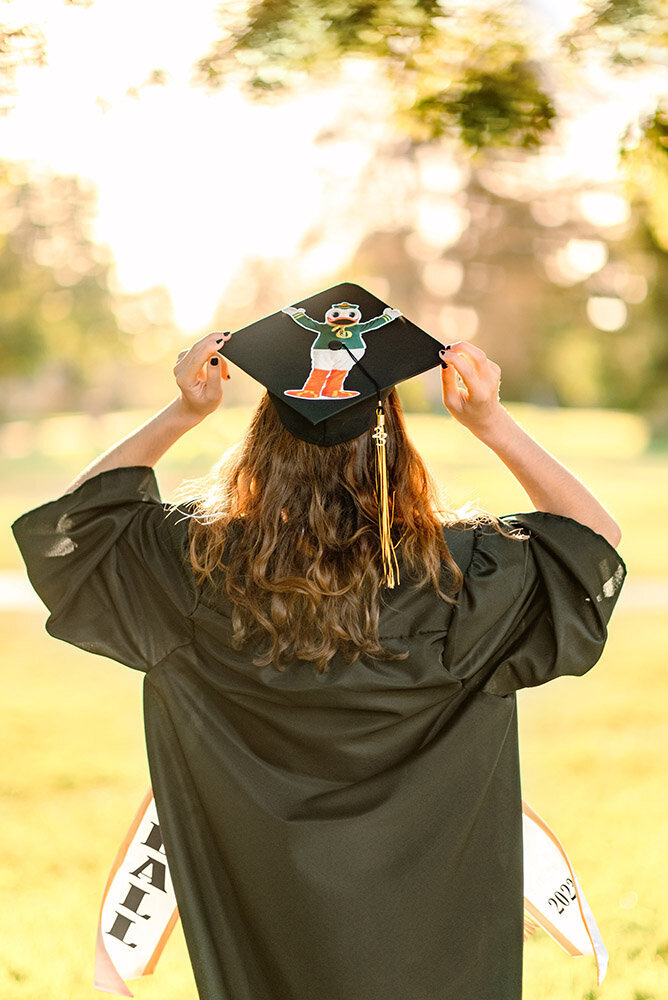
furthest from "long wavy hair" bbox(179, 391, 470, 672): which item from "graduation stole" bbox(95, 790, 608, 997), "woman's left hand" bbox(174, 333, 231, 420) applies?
"graduation stole" bbox(95, 790, 608, 997)

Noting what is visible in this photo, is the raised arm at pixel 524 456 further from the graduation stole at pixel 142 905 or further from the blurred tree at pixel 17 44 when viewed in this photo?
the blurred tree at pixel 17 44

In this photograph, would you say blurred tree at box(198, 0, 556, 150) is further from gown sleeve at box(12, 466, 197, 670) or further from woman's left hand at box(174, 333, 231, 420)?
gown sleeve at box(12, 466, 197, 670)

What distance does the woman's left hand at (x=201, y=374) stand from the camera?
2.06 metres

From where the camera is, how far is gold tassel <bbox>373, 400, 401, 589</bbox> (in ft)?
6.43

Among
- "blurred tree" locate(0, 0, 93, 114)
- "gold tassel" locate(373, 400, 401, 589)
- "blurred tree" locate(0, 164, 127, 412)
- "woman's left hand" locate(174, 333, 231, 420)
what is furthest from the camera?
"blurred tree" locate(0, 164, 127, 412)

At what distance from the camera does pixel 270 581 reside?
2.00 metres

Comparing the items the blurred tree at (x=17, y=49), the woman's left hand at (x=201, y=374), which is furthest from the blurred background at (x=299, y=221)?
the woman's left hand at (x=201, y=374)

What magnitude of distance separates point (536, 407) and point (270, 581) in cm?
3874

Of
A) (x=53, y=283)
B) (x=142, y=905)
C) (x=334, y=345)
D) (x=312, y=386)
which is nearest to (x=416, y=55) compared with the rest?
(x=334, y=345)

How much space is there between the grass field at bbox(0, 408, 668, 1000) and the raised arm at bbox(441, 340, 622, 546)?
247mm

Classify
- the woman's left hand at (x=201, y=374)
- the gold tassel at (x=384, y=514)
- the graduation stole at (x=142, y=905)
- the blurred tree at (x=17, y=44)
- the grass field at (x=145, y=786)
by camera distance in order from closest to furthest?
the gold tassel at (x=384, y=514) < the woman's left hand at (x=201, y=374) < the graduation stole at (x=142, y=905) < the blurred tree at (x=17, y=44) < the grass field at (x=145, y=786)

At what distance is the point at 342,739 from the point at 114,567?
1.91ft

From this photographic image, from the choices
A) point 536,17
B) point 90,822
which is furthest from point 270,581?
point 90,822

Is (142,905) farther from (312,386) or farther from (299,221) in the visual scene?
(299,221)
